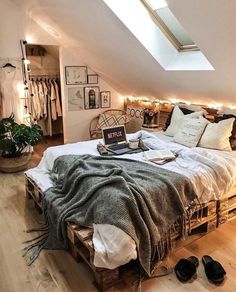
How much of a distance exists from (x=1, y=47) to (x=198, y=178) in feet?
12.3

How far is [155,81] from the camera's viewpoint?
4.17 metres

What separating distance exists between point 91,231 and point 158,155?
43.7 inches

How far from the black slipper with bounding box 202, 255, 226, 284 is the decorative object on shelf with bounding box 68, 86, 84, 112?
3937 mm

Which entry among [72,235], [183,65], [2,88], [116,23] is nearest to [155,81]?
[183,65]

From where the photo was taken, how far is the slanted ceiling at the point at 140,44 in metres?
2.41

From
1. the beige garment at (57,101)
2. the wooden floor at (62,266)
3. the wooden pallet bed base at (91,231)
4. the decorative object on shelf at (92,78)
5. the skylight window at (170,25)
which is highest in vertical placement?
the skylight window at (170,25)

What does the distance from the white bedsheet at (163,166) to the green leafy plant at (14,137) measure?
1.00m

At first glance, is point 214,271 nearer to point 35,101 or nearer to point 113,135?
point 113,135

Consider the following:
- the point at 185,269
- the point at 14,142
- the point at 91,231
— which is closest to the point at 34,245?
the point at 91,231

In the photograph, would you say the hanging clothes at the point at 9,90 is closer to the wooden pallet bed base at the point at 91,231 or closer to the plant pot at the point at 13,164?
the plant pot at the point at 13,164

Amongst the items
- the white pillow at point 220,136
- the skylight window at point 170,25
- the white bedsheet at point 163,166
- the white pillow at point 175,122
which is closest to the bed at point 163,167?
the white bedsheet at point 163,166

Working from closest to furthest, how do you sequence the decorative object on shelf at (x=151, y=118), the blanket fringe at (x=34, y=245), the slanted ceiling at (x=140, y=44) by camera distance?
1. the blanket fringe at (x=34, y=245)
2. the slanted ceiling at (x=140, y=44)
3. the decorative object on shelf at (x=151, y=118)

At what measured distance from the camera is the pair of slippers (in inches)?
76.7

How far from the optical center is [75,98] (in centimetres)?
526
